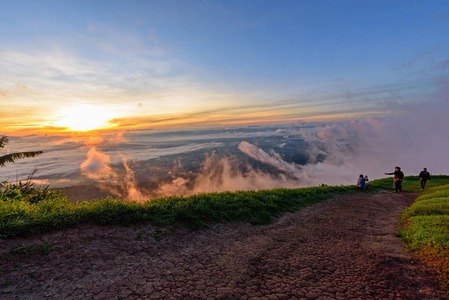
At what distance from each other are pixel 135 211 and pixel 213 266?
4140 millimetres

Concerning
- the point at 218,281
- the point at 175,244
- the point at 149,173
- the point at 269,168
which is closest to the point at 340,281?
the point at 218,281

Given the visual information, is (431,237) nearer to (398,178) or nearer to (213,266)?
(213,266)

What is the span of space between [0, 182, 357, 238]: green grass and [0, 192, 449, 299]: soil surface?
0.41 m

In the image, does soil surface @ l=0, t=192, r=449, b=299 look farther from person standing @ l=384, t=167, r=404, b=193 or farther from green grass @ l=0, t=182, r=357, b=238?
person standing @ l=384, t=167, r=404, b=193

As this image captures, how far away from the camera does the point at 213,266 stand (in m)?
5.91

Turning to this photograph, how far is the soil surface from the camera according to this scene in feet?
15.6

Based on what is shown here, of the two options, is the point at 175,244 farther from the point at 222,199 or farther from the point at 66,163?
the point at 66,163

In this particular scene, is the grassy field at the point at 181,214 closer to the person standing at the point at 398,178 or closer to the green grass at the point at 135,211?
the green grass at the point at 135,211

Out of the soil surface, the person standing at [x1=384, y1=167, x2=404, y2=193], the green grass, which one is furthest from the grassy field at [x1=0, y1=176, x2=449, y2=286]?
the person standing at [x1=384, y1=167, x2=404, y2=193]

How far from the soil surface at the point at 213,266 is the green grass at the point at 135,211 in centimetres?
41

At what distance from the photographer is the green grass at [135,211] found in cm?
651

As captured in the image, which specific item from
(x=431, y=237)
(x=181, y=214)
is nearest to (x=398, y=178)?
(x=431, y=237)

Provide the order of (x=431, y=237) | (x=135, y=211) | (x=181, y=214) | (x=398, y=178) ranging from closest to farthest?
(x=431, y=237) < (x=135, y=211) < (x=181, y=214) < (x=398, y=178)

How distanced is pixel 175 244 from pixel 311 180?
94745mm
